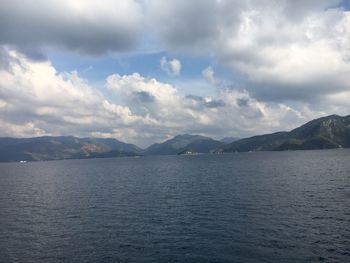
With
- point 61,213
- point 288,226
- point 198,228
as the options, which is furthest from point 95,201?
point 288,226

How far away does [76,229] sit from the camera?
69500 millimetres

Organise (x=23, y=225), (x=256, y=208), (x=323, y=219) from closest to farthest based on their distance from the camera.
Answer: (x=323, y=219)
(x=23, y=225)
(x=256, y=208)

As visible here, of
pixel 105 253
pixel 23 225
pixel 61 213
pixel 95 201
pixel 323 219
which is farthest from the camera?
pixel 95 201

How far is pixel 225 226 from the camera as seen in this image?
6638 cm

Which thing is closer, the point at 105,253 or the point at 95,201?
the point at 105,253

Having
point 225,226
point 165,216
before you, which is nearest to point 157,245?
point 225,226

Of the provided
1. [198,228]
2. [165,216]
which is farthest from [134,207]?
[198,228]

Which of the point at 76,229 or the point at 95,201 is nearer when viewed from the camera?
the point at 76,229

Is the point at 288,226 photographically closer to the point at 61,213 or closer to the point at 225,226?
the point at 225,226

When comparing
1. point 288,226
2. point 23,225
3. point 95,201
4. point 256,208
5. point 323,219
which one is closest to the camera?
point 288,226

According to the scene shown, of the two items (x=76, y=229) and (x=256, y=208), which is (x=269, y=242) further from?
(x=76, y=229)

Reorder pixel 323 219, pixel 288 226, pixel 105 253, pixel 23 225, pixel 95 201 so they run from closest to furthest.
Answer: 1. pixel 105 253
2. pixel 288 226
3. pixel 323 219
4. pixel 23 225
5. pixel 95 201

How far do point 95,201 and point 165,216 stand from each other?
37.6m

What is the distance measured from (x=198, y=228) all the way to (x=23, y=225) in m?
44.1
